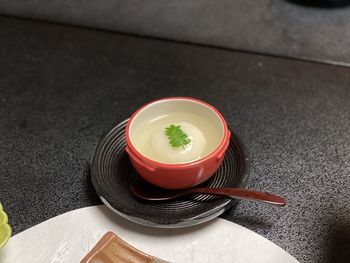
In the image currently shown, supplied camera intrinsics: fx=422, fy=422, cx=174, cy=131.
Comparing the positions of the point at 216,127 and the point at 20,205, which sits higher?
the point at 216,127

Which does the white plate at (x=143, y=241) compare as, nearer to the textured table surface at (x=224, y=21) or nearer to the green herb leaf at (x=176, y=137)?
the green herb leaf at (x=176, y=137)

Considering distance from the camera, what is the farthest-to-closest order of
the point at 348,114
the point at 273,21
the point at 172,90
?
the point at 273,21 < the point at 172,90 < the point at 348,114

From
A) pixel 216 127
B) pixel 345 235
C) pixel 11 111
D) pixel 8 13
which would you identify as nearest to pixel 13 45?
pixel 8 13

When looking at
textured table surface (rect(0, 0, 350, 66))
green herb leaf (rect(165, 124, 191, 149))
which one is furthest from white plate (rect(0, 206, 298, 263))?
textured table surface (rect(0, 0, 350, 66))

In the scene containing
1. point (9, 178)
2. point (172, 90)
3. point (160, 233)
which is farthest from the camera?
point (172, 90)

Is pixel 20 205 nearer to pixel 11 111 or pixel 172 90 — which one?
pixel 11 111

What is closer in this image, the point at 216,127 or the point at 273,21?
the point at 216,127

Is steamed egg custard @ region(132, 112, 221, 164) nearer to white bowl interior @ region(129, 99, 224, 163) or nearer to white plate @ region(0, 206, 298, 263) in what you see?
white bowl interior @ region(129, 99, 224, 163)
